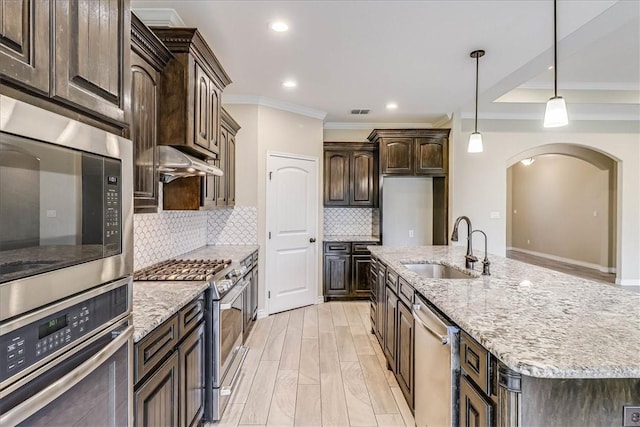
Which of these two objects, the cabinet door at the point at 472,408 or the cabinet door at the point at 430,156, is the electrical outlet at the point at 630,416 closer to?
the cabinet door at the point at 472,408

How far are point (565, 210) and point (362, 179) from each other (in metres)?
6.16

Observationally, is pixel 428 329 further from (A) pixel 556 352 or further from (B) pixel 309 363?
(B) pixel 309 363

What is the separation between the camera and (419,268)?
3.17 m

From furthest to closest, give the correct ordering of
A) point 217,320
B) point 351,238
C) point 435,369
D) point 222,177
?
point 351,238 < point 222,177 < point 217,320 < point 435,369

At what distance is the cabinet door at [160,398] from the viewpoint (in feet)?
4.47

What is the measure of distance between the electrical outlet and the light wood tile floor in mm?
1427

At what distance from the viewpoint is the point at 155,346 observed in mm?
1485

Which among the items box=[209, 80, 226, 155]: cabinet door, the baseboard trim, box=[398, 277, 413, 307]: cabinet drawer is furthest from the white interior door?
the baseboard trim

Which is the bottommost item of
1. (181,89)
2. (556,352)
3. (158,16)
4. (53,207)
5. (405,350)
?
(405,350)

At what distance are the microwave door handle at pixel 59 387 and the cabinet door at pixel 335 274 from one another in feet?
13.8

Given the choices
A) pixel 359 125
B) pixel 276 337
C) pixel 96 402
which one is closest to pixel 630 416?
pixel 96 402

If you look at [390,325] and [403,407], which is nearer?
[403,407]

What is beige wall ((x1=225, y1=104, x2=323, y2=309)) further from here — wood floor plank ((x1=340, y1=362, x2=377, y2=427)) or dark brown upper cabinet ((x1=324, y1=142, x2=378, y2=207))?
wood floor plank ((x1=340, y1=362, x2=377, y2=427))

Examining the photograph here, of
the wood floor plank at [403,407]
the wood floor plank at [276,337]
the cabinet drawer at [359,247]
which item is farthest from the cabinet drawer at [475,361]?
the cabinet drawer at [359,247]
